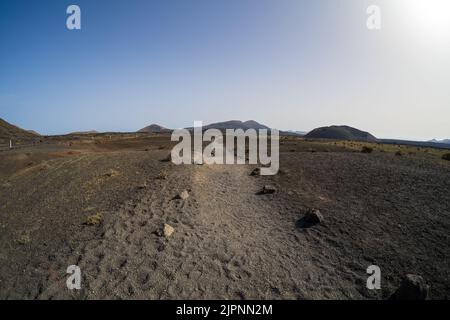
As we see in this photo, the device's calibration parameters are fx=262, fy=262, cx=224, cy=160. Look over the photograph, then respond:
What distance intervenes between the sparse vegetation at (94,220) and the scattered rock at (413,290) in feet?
35.4

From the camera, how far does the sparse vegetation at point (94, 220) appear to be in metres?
11.0

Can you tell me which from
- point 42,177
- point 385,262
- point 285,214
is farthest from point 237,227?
point 42,177

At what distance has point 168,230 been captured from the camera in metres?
10.2

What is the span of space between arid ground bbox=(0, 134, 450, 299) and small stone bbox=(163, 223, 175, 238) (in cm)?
19

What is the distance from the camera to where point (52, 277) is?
803 centimetres

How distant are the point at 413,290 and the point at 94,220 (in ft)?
36.7

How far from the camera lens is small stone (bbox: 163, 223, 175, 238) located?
10.0 m

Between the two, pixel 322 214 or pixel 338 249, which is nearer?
pixel 338 249

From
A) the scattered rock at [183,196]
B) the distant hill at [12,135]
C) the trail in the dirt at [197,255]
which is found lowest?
the trail in the dirt at [197,255]

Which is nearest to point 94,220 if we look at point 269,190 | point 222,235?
point 222,235

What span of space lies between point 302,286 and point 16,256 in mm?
9775

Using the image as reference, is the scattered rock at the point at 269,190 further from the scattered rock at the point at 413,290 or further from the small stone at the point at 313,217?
the scattered rock at the point at 413,290

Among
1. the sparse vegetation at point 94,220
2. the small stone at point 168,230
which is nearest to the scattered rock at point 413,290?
the small stone at point 168,230

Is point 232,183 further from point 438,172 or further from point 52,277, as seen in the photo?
point 438,172
